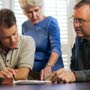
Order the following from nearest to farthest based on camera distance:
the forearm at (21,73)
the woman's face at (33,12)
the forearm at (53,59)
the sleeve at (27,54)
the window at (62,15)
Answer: the forearm at (21,73) → the sleeve at (27,54) → the forearm at (53,59) → the woman's face at (33,12) → the window at (62,15)

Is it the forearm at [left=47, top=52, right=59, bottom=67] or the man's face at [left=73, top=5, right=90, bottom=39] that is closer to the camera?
the man's face at [left=73, top=5, right=90, bottom=39]

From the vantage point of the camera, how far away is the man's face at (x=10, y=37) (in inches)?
75.7

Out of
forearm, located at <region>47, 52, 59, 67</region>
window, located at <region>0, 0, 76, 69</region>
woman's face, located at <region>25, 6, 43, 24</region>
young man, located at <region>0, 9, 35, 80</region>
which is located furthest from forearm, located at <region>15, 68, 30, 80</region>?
window, located at <region>0, 0, 76, 69</region>

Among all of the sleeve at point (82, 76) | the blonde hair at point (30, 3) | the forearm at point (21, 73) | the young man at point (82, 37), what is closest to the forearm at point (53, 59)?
the young man at point (82, 37)

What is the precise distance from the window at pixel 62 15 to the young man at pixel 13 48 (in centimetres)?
121

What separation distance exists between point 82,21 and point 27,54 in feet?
1.62

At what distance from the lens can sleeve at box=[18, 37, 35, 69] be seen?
→ 202 centimetres

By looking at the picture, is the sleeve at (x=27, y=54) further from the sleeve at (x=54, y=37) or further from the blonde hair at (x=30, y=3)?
the blonde hair at (x=30, y=3)

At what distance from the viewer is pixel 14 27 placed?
1936mm

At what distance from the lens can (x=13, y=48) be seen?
6.60 feet

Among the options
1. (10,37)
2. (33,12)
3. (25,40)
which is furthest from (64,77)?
(33,12)

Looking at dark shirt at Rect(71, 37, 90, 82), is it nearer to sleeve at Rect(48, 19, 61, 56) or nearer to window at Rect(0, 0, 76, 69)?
sleeve at Rect(48, 19, 61, 56)

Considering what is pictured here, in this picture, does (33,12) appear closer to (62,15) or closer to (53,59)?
(53,59)

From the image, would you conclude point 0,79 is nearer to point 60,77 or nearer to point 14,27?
point 60,77
